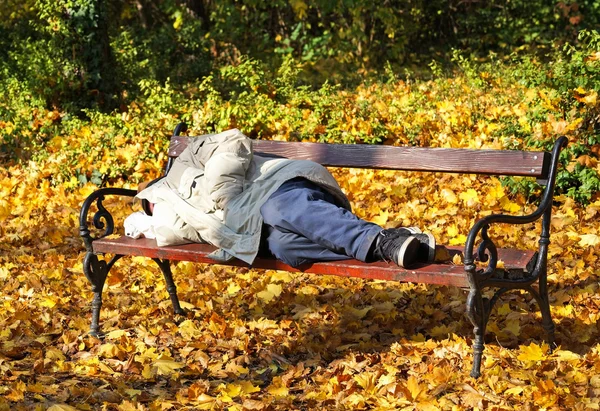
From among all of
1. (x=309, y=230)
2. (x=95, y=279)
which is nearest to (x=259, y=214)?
(x=309, y=230)

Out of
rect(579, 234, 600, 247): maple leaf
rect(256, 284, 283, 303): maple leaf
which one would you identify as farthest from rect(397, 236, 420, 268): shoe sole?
rect(579, 234, 600, 247): maple leaf

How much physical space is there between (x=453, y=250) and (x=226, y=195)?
111 centimetres

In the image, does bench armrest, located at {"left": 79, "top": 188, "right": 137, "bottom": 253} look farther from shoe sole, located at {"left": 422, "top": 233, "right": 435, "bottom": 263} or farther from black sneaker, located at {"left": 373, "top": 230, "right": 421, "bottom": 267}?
shoe sole, located at {"left": 422, "top": 233, "right": 435, "bottom": 263}

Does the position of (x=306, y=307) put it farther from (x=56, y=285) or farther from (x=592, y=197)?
(x=592, y=197)

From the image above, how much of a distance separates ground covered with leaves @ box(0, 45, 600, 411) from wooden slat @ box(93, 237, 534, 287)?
40 centimetres

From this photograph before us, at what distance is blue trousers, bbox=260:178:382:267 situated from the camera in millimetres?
3912

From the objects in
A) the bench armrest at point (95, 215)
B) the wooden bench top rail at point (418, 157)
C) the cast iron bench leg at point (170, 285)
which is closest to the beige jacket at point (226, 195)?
the wooden bench top rail at point (418, 157)

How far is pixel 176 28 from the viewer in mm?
14195

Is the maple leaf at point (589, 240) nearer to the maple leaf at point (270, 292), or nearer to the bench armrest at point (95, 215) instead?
the maple leaf at point (270, 292)

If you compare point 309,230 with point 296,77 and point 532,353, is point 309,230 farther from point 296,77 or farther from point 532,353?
point 296,77

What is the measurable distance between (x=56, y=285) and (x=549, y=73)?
3731 millimetres

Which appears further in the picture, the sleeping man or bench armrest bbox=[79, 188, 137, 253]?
bench armrest bbox=[79, 188, 137, 253]

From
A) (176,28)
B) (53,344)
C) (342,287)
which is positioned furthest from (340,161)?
(176,28)

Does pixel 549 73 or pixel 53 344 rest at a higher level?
pixel 549 73
